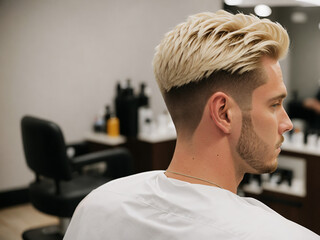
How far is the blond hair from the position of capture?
892 mm

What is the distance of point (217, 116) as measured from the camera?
90 cm

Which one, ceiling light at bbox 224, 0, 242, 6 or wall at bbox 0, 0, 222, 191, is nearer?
wall at bbox 0, 0, 222, 191

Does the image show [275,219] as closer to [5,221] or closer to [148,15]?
[5,221]

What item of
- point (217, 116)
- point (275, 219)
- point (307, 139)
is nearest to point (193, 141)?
point (217, 116)

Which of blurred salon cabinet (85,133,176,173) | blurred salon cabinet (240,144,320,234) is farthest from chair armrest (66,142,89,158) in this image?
blurred salon cabinet (240,144,320,234)

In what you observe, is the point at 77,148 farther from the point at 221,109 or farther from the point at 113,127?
the point at 221,109

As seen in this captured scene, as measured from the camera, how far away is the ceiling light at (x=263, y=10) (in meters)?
3.65

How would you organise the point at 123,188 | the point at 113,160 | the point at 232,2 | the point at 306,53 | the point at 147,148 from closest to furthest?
the point at 123,188 → the point at 113,160 → the point at 306,53 → the point at 147,148 → the point at 232,2

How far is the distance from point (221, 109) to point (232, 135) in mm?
64

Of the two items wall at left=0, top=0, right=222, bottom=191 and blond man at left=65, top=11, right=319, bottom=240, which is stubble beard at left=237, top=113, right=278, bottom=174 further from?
wall at left=0, top=0, right=222, bottom=191

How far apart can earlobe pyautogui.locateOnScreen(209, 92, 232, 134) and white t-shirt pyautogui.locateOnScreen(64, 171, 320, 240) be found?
0.14 meters

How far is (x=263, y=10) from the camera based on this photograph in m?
3.70

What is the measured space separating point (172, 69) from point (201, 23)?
0.12 metres

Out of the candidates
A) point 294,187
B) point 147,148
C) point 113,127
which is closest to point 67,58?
point 113,127
